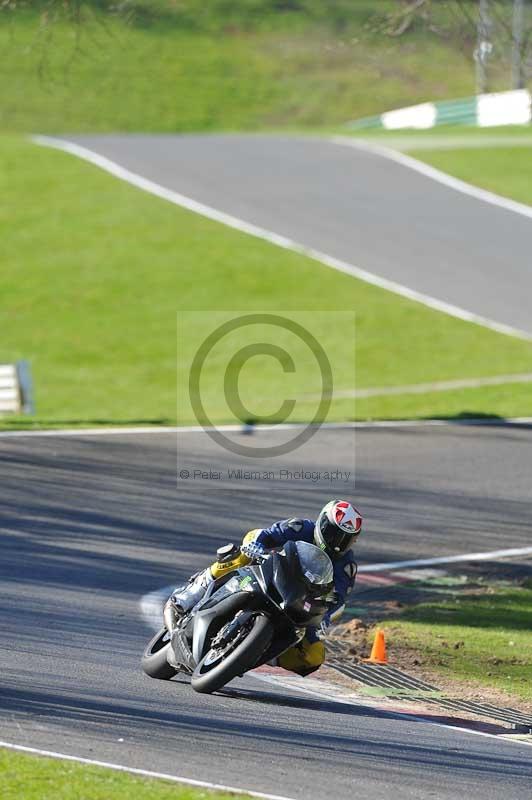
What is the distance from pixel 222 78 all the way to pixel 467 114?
1735 cm

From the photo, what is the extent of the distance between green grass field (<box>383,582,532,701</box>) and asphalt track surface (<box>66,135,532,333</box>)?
14923mm

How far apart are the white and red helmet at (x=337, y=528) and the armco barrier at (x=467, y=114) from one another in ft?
119

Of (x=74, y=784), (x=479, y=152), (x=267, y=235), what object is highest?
(x=479, y=152)

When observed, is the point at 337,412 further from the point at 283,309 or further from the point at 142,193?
the point at 142,193

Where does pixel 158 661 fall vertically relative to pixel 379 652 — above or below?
above

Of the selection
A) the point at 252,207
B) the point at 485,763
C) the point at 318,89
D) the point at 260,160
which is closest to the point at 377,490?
the point at 485,763

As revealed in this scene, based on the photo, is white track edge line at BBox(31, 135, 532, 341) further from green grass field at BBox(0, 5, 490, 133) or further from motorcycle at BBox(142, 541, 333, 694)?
motorcycle at BBox(142, 541, 333, 694)

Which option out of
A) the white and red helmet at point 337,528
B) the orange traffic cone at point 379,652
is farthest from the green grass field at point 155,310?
the white and red helmet at point 337,528

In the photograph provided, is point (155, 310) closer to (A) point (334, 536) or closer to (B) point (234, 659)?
(A) point (334, 536)

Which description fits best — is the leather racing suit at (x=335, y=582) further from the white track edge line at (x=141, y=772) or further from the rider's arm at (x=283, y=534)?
the white track edge line at (x=141, y=772)

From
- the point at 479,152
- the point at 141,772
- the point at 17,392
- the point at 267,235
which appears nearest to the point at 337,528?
the point at 141,772

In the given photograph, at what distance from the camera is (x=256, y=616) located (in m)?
8.44

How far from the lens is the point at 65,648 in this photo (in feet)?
30.8

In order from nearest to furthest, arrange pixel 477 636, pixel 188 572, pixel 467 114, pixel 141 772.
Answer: pixel 141 772
pixel 477 636
pixel 188 572
pixel 467 114
